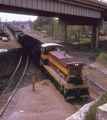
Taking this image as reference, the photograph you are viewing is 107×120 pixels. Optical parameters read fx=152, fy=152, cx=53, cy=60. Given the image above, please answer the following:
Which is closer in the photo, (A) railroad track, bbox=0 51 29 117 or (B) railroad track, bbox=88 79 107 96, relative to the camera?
(A) railroad track, bbox=0 51 29 117

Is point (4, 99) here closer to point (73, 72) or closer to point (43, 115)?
point (43, 115)

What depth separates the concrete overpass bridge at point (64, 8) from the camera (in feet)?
61.7

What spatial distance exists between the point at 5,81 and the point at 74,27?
117 feet

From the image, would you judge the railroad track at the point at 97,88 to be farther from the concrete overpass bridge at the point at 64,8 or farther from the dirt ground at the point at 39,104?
the concrete overpass bridge at the point at 64,8

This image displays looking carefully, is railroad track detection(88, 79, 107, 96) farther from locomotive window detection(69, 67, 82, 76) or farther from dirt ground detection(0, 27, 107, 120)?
locomotive window detection(69, 67, 82, 76)

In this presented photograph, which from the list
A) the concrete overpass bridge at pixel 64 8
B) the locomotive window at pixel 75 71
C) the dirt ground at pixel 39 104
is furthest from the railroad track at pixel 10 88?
the concrete overpass bridge at pixel 64 8

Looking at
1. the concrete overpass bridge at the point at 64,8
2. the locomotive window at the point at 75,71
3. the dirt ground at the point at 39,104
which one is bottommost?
the dirt ground at the point at 39,104

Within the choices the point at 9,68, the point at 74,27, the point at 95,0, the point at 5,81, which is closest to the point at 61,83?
the point at 5,81

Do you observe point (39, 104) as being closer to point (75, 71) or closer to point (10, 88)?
point (75, 71)

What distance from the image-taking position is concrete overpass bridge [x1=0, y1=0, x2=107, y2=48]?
61.7 feet

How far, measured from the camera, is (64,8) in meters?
23.6

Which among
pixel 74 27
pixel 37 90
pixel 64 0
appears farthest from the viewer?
pixel 74 27

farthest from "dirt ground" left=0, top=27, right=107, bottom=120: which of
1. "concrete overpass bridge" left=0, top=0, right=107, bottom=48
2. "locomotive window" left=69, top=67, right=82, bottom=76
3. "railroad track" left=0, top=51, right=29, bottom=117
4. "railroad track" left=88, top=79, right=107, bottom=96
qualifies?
"concrete overpass bridge" left=0, top=0, right=107, bottom=48

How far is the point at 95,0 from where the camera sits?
1134 inches
